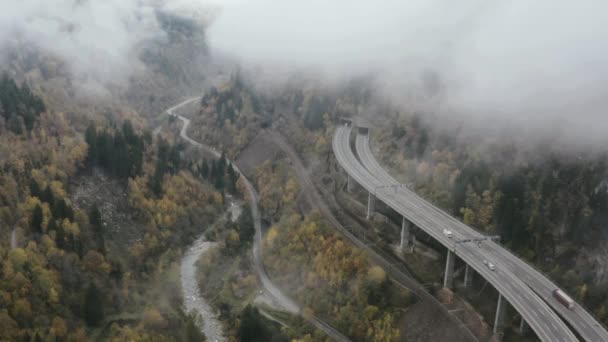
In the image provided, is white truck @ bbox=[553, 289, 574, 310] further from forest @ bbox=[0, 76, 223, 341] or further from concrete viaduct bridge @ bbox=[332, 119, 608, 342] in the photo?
forest @ bbox=[0, 76, 223, 341]

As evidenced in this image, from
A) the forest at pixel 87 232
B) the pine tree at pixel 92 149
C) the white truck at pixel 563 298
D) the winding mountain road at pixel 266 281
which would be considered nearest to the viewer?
the white truck at pixel 563 298

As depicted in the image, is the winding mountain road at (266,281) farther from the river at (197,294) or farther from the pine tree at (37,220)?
the pine tree at (37,220)

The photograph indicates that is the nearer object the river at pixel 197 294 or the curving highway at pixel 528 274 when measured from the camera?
the curving highway at pixel 528 274

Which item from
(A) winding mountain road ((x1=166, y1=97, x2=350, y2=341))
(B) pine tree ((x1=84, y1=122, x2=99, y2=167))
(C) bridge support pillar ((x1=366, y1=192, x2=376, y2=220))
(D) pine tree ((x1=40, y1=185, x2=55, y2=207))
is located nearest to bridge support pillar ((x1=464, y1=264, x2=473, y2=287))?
(A) winding mountain road ((x1=166, y1=97, x2=350, y2=341))

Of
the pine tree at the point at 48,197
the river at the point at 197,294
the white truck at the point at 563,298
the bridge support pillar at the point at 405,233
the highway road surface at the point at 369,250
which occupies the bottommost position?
the river at the point at 197,294

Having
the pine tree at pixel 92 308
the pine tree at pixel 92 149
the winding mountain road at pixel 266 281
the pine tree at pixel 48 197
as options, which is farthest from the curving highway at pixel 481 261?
the pine tree at pixel 48 197

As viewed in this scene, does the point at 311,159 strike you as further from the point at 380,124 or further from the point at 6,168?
the point at 6,168

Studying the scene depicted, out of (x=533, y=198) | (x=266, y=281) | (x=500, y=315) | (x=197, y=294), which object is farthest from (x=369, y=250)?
(x=197, y=294)

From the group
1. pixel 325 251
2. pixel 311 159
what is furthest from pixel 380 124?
pixel 325 251
